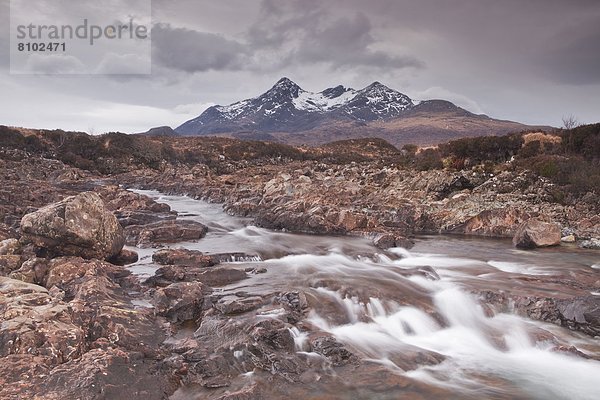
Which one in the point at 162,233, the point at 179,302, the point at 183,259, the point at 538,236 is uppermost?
the point at 538,236

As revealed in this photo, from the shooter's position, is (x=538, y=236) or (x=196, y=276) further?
(x=538, y=236)

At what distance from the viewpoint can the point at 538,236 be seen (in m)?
17.6

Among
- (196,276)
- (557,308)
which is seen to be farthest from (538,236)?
(196,276)

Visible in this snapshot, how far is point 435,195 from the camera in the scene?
2694 cm

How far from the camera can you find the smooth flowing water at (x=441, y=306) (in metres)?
7.92

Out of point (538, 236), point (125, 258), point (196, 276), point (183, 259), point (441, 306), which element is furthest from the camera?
point (538, 236)

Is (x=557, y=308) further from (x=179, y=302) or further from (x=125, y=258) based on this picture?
(x=125, y=258)

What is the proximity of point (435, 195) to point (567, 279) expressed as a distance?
1457 centimetres

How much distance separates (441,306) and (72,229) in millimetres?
10276

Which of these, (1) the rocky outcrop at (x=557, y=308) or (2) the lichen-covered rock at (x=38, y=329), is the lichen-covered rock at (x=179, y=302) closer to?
(2) the lichen-covered rock at (x=38, y=329)

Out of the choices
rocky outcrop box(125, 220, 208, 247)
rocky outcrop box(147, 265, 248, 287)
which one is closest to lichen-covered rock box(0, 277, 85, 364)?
rocky outcrop box(147, 265, 248, 287)

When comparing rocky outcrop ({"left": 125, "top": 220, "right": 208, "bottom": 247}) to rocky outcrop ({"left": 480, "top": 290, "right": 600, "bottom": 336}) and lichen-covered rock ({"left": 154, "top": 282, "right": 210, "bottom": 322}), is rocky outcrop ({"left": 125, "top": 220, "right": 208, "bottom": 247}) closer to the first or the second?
lichen-covered rock ({"left": 154, "top": 282, "right": 210, "bottom": 322})

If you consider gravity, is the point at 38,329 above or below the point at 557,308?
above

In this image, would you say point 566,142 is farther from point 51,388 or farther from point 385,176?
point 51,388
